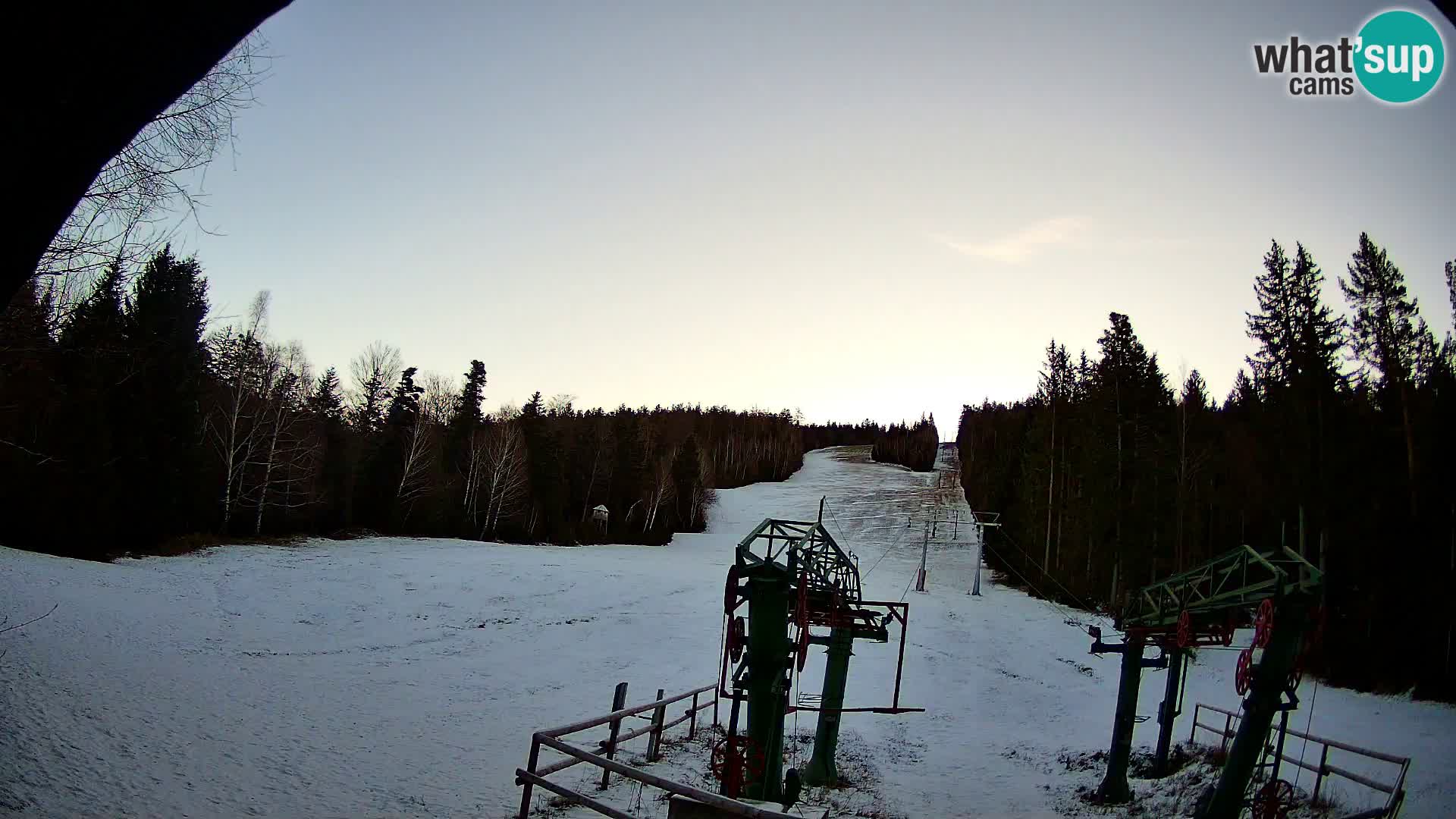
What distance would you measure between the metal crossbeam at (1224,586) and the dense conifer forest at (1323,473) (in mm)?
11130

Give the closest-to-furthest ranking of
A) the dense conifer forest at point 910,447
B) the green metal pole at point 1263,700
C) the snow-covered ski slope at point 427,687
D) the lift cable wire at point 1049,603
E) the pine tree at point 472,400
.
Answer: the green metal pole at point 1263,700 < the snow-covered ski slope at point 427,687 < the lift cable wire at point 1049,603 < the pine tree at point 472,400 < the dense conifer forest at point 910,447

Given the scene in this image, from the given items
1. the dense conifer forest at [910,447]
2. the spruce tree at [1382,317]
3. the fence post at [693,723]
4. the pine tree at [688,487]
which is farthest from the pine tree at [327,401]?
the dense conifer forest at [910,447]

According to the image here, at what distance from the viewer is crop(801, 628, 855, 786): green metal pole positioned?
16.8 m

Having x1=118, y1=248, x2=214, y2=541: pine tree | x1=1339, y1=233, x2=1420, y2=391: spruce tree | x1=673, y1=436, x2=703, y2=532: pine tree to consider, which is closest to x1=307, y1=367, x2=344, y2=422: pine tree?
x1=118, y1=248, x2=214, y2=541: pine tree

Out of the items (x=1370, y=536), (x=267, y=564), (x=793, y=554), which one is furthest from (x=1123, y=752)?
(x=267, y=564)

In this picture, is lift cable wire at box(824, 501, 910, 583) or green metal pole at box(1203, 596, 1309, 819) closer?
green metal pole at box(1203, 596, 1309, 819)

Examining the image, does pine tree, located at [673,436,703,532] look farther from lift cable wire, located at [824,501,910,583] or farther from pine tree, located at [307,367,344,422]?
pine tree, located at [307,367,344,422]

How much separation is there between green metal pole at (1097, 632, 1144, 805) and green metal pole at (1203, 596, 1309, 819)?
4.00 metres

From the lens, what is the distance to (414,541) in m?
45.7

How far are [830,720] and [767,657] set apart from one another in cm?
595

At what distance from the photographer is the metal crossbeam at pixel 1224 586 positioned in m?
11.2

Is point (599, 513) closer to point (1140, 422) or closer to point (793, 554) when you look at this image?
point (1140, 422)

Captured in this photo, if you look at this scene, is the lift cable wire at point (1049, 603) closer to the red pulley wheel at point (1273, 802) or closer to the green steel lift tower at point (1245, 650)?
the green steel lift tower at point (1245, 650)

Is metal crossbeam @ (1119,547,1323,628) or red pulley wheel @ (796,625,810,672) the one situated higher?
metal crossbeam @ (1119,547,1323,628)
